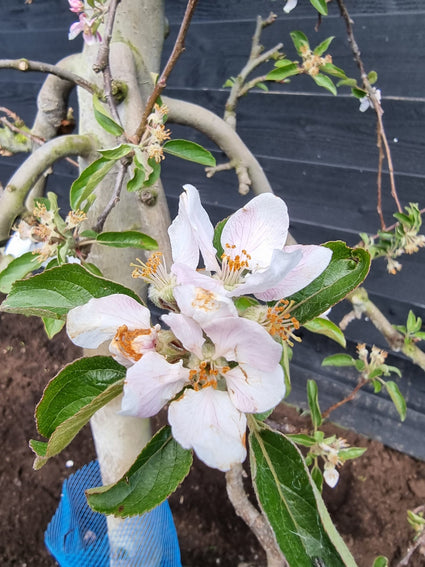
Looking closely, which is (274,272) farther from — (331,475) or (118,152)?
(331,475)

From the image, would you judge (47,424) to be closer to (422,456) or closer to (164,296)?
(164,296)

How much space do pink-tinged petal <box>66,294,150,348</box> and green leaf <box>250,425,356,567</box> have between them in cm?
22

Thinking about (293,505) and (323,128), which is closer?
(293,505)

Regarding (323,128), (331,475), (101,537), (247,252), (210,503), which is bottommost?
(210,503)

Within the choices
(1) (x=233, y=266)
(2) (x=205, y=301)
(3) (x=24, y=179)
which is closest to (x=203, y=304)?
(2) (x=205, y=301)

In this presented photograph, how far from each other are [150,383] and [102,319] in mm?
94

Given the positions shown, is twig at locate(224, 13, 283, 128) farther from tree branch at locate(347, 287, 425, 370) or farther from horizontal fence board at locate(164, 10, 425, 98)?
tree branch at locate(347, 287, 425, 370)

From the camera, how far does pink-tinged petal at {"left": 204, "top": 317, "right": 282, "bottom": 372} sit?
1.41 ft

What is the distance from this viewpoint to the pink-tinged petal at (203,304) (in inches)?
16.9

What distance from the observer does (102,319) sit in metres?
0.50

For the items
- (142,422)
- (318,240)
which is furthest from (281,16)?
(142,422)

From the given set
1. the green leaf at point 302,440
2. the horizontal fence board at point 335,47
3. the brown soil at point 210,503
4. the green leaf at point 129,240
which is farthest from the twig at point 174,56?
the brown soil at point 210,503

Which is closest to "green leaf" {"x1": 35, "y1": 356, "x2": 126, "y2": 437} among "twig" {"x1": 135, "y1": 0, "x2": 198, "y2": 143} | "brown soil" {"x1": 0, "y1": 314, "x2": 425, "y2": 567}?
"twig" {"x1": 135, "y1": 0, "x2": 198, "y2": 143}

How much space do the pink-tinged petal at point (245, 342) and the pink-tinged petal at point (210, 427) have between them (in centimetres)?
5
